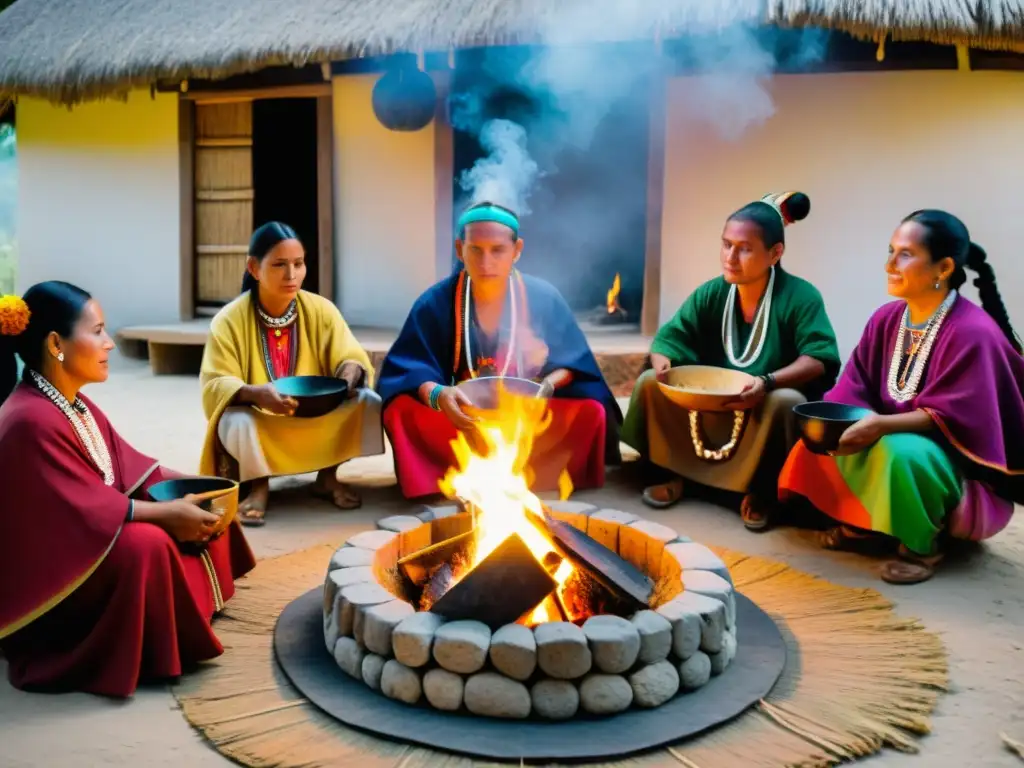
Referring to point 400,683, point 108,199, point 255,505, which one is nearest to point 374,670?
point 400,683

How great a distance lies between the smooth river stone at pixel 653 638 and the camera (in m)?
2.65

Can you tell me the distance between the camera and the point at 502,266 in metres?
4.50

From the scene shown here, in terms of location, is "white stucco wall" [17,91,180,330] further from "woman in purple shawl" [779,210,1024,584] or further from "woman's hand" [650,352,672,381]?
"woman in purple shawl" [779,210,1024,584]

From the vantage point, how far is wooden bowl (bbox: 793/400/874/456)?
12.3 ft

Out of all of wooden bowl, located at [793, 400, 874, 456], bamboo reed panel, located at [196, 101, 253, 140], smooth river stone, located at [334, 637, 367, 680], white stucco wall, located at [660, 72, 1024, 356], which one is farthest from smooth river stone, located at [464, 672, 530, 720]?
bamboo reed panel, located at [196, 101, 253, 140]

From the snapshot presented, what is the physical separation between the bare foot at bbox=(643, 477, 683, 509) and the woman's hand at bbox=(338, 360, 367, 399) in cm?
148

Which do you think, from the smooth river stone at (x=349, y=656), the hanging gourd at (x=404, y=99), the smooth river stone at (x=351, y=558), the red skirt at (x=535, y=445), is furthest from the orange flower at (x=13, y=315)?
the hanging gourd at (x=404, y=99)

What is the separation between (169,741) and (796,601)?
2.13 metres

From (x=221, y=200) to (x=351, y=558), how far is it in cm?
643

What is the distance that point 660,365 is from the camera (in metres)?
4.74

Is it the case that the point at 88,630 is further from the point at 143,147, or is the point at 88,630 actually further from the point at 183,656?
the point at 143,147

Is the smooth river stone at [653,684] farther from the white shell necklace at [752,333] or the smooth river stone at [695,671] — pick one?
the white shell necklace at [752,333]

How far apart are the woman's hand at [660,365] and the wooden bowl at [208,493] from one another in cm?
221

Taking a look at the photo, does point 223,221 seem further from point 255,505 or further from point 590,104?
point 255,505
